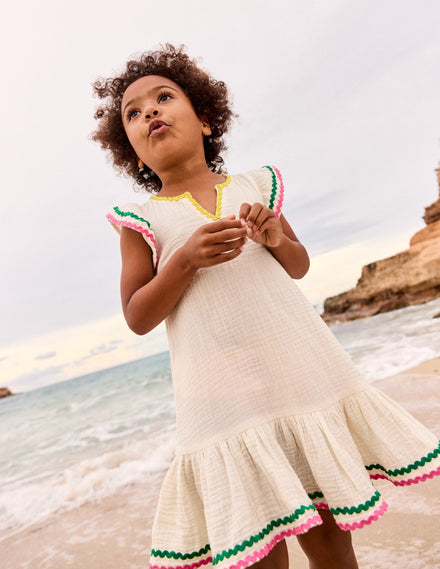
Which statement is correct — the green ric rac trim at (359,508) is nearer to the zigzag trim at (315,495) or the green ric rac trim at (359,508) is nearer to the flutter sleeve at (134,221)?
the zigzag trim at (315,495)

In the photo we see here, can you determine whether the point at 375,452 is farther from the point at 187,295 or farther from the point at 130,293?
the point at 130,293

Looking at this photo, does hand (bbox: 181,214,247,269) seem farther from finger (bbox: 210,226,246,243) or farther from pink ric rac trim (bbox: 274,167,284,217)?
pink ric rac trim (bbox: 274,167,284,217)

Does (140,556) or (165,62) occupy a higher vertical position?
(165,62)

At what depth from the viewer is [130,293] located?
127cm

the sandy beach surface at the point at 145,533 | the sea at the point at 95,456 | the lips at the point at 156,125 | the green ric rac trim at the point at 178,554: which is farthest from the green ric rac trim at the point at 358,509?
the sea at the point at 95,456

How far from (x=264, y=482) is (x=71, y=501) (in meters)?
3.43

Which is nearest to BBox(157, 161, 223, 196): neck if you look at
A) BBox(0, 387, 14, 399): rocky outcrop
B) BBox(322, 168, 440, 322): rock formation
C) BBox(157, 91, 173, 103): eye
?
BBox(157, 91, 173, 103): eye

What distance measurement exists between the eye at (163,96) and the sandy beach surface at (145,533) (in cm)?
195

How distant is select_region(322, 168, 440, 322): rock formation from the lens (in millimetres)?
21125

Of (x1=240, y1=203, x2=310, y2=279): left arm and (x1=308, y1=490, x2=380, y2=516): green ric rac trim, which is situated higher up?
(x1=240, y1=203, x2=310, y2=279): left arm

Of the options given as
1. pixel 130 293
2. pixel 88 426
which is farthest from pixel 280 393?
pixel 88 426

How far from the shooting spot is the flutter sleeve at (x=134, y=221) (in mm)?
1302

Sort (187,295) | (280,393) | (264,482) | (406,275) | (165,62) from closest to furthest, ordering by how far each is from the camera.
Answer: (264,482)
(280,393)
(187,295)
(165,62)
(406,275)

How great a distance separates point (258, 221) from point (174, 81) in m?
0.89
